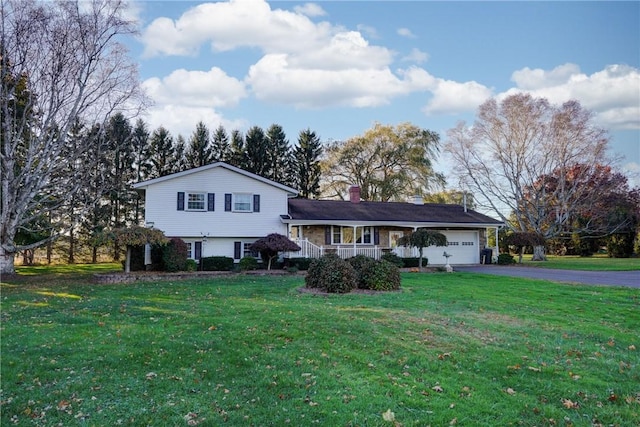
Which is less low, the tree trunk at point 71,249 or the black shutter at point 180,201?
the black shutter at point 180,201

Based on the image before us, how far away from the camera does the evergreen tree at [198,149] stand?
41.5 metres

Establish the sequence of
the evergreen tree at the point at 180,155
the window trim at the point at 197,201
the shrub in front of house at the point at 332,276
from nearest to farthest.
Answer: the shrub in front of house at the point at 332,276
the window trim at the point at 197,201
the evergreen tree at the point at 180,155

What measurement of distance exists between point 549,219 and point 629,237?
376 inches

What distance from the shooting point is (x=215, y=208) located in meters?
23.6

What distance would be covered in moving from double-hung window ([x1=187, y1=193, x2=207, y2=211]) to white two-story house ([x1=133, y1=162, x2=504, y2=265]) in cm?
3

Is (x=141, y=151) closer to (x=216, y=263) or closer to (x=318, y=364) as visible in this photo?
(x=216, y=263)

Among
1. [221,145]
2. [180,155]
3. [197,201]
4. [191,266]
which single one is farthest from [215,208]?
[221,145]

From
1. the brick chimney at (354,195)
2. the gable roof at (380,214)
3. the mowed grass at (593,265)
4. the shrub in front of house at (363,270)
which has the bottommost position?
the mowed grass at (593,265)

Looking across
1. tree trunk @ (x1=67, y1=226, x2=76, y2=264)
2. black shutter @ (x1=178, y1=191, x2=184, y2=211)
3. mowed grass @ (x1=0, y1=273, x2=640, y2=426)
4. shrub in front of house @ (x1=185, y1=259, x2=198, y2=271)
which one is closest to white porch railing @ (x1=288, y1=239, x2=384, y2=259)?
shrub in front of house @ (x1=185, y1=259, x2=198, y2=271)

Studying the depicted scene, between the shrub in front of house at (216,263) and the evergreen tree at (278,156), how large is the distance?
2396 cm

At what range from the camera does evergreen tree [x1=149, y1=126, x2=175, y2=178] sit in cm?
3957

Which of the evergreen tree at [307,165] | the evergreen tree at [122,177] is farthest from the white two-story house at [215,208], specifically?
the evergreen tree at [307,165]

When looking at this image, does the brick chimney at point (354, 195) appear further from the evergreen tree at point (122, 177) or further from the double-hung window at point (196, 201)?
the evergreen tree at point (122, 177)

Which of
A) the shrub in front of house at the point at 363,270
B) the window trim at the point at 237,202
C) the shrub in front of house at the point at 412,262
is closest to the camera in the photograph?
the shrub in front of house at the point at 363,270
